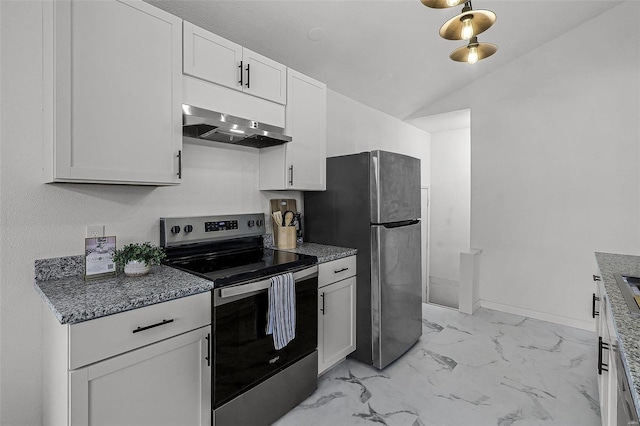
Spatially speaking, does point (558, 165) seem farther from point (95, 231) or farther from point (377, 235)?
point (95, 231)

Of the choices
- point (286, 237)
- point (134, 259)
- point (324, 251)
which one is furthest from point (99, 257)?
point (324, 251)

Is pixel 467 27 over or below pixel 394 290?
over

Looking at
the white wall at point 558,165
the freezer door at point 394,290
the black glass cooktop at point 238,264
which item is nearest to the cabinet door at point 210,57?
the black glass cooktop at point 238,264

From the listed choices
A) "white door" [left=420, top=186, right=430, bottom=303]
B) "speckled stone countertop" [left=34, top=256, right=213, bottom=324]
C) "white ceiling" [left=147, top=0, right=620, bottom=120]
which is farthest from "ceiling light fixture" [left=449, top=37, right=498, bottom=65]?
"white door" [left=420, top=186, right=430, bottom=303]

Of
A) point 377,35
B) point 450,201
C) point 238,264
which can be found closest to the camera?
point 238,264

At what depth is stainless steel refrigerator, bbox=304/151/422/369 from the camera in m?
2.37

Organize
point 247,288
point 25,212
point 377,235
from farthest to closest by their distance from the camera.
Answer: point 377,235 → point 247,288 → point 25,212

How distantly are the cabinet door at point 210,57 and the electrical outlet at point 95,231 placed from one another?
0.97 m

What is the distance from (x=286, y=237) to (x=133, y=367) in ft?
4.48

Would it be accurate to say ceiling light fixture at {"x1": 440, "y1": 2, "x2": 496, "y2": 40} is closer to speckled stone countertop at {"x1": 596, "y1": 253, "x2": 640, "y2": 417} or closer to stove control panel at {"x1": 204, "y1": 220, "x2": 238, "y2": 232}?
speckled stone countertop at {"x1": 596, "y1": 253, "x2": 640, "y2": 417}

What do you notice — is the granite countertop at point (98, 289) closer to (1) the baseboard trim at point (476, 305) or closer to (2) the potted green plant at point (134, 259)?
(2) the potted green plant at point (134, 259)

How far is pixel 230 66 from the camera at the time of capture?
6.29ft

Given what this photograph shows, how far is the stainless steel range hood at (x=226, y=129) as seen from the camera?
1.74 m

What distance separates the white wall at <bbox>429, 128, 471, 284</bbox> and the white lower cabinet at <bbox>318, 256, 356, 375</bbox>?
9.54ft
